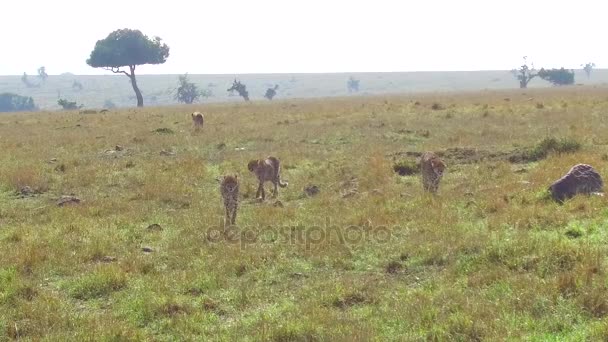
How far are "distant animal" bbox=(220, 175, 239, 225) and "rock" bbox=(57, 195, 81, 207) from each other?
447 centimetres

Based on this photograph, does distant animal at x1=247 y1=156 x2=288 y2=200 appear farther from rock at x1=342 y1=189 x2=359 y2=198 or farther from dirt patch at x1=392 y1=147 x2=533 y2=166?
dirt patch at x1=392 y1=147 x2=533 y2=166

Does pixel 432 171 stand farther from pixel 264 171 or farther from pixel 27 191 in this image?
pixel 27 191

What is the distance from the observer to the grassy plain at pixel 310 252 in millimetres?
7082

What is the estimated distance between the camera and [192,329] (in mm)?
7211

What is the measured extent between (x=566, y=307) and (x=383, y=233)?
4.26 metres

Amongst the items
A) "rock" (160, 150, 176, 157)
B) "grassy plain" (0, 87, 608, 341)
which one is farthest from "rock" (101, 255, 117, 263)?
"rock" (160, 150, 176, 157)

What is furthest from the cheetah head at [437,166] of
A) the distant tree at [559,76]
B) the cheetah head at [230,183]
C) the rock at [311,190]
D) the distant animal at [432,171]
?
the distant tree at [559,76]

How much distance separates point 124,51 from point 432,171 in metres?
76.6

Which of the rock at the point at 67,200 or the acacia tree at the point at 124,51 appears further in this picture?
the acacia tree at the point at 124,51

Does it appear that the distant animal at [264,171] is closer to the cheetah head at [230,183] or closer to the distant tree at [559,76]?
the cheetah head at [230,183]

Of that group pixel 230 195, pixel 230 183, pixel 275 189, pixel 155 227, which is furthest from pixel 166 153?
pixel 230 195

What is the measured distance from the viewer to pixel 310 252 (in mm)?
9945

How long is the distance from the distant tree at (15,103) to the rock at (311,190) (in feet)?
434

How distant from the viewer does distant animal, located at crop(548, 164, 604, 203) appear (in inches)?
476
